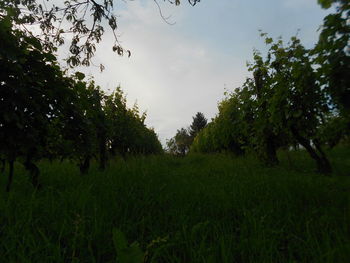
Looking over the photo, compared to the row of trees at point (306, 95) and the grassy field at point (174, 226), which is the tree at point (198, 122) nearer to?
the row of trees at point (306, 95)

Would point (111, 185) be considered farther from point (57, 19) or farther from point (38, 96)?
point (57, 19)

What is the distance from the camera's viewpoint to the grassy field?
75.9 inches

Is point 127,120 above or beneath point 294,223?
above

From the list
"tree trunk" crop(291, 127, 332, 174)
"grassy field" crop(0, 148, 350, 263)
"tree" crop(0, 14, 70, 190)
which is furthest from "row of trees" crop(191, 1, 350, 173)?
"tree" crop(0, 14, 70, 190)

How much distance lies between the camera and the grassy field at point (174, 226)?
193 centimetres

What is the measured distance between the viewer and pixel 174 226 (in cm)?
264

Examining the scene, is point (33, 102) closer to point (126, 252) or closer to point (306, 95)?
point (126, 252)

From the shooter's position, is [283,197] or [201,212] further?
[283,197]

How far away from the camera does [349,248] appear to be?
1.88 meters

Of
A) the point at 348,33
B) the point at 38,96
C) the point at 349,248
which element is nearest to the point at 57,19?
the point at 38,96

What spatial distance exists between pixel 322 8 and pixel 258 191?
253cm

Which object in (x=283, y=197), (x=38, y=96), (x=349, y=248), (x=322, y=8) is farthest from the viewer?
(x=283, y=197)

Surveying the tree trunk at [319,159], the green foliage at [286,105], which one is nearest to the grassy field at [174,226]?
the green foliage at [286,105]

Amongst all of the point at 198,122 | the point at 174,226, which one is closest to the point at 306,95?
the point at 174,226
